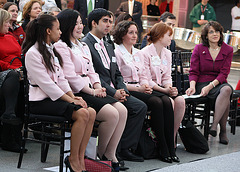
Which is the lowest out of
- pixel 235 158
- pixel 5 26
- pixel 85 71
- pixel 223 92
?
pixel 235 158

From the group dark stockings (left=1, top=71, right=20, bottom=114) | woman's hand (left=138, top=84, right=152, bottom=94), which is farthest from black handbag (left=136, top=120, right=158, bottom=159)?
dark stockings (left=1, top=71, right=20, bottom=114)

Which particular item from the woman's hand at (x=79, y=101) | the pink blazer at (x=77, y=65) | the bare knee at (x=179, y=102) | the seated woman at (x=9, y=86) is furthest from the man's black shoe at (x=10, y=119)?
the bare knee at (x=179, y=102)

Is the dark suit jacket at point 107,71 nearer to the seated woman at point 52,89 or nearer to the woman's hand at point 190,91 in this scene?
the seated woman at point 52,89

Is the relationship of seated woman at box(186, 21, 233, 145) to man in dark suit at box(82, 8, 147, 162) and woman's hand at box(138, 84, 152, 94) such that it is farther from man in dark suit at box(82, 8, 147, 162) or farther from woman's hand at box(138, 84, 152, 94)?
man in dark suit at box(82, 8, 147, 162)

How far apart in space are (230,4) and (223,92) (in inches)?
484

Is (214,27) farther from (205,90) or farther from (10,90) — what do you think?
(10,90)

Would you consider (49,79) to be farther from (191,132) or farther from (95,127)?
(191,132)

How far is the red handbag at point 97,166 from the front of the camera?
11.8ft

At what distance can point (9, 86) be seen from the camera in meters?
4.25

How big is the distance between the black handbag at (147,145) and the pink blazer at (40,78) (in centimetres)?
105

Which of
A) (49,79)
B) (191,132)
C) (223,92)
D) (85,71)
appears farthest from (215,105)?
(49,79)

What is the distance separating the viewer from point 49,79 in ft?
12.2

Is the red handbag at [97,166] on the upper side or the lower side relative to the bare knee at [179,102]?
lower

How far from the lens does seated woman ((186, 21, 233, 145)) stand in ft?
17.6
